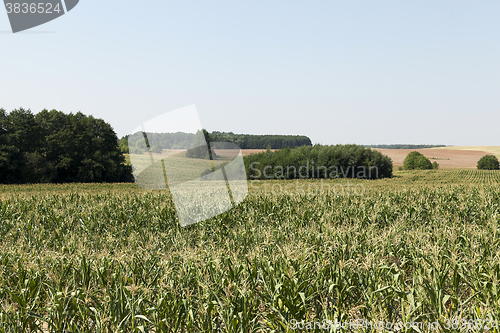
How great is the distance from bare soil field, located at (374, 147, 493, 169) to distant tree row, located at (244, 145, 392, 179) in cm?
2787

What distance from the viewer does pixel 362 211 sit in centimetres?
976

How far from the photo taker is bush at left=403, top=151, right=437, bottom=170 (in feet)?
285

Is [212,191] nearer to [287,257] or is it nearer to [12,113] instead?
[287,257]

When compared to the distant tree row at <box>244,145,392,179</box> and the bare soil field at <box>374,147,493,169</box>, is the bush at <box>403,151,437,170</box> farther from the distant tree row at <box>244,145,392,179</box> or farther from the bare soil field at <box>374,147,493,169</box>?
the distant tree row at <box>244,145,392,179</box>

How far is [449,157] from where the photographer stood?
99.7 meters

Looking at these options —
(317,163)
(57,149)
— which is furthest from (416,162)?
(57,149)

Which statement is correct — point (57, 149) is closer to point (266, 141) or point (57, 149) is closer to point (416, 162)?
point (266, 141)

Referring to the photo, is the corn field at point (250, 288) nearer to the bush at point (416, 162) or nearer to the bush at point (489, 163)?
the bush at point (416, 162)

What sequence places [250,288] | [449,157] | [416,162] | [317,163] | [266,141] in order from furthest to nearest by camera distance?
[266,141], [449,157], [416,162], [317,163], [250,288]

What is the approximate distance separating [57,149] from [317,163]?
46.9m

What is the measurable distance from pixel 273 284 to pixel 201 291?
1.11 metres

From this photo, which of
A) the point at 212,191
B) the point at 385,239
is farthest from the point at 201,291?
the point at 212,191

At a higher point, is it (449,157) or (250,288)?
(250,288)

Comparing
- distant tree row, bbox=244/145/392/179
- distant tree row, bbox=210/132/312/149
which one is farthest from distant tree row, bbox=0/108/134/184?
distant tree row, bbox=210/132/312/149
